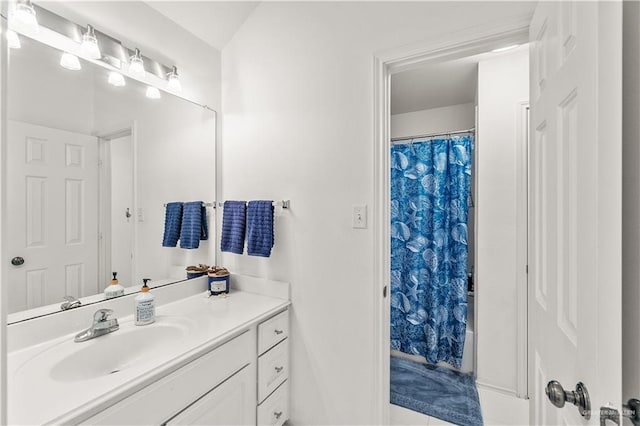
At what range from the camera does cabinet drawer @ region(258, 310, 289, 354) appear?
4.64ft

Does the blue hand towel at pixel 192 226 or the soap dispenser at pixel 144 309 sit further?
the blue hand towel at pixel 192 226

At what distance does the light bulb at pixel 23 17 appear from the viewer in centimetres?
106

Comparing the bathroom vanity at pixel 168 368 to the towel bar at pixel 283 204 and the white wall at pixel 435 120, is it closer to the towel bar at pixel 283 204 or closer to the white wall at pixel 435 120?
the towel bar at pixel 283 204

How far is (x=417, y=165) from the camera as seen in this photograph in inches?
98.4

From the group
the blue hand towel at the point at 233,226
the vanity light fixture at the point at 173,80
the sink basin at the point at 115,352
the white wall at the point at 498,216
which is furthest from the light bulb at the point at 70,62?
the white wall at the point at 498,216

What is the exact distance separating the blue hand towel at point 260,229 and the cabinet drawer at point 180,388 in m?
0.44

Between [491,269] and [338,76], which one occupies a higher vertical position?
[338,76]

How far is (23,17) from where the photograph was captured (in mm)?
1071

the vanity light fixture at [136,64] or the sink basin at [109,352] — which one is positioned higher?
the vanity light fixture at [136,64]

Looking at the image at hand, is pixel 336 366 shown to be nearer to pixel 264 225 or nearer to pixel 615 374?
pixel 264 225

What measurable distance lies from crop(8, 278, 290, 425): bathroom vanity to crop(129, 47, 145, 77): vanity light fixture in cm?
110

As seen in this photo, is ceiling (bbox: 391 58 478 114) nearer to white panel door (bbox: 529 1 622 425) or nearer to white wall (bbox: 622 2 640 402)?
white panel door (bbox: 529 1 622 425)

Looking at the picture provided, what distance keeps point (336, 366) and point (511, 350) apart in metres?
1.27

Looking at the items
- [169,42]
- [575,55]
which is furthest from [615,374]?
[169,42]
